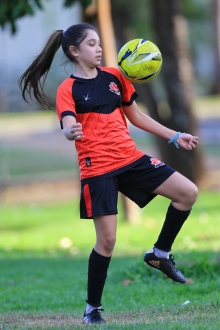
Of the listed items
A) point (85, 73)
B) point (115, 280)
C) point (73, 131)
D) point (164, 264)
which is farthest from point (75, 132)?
point (115, 280)

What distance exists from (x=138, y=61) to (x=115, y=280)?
3.14 m

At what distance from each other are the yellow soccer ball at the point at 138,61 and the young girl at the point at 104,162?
13cm

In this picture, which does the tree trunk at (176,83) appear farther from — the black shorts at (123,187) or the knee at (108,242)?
the knee at (108,242)

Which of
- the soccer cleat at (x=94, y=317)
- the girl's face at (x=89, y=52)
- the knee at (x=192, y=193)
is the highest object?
the girl's face at (x=89, y=52)

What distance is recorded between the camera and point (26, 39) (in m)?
24.2

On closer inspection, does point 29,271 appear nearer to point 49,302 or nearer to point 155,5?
point 49,302

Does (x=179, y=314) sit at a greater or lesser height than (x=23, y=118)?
greater

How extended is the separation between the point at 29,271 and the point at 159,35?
9561 millimetres

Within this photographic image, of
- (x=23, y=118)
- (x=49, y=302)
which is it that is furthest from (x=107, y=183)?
(x=23, y=118)

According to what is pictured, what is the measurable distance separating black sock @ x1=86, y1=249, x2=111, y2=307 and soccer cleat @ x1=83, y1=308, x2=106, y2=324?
0.05 metres

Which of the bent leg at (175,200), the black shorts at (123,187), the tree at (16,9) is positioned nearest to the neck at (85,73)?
the black shorts at (123,187)

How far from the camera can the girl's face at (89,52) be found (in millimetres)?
5883

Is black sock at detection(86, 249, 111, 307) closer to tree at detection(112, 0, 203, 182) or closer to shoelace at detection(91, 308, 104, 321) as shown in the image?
shoelace at detection(91, 308, 104, 321)

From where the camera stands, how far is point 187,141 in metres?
6.02
